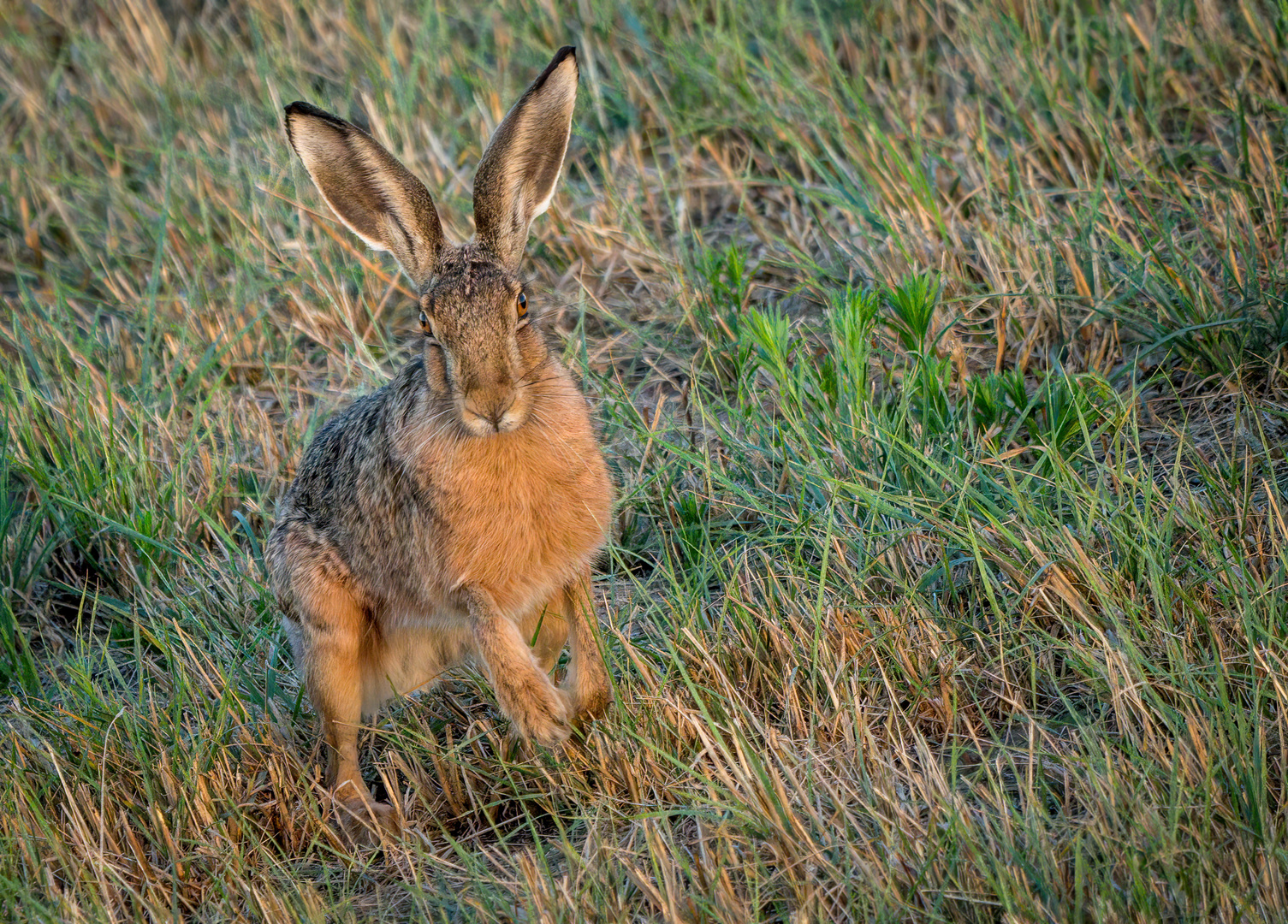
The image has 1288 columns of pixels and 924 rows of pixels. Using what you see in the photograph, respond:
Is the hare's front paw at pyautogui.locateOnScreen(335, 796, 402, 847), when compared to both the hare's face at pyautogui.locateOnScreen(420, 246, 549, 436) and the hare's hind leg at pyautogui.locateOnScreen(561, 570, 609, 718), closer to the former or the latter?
the hare's hind leg at pyautogui.locateOnScreen(561, 570, 609, 718)

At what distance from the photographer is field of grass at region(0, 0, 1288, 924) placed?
292cm

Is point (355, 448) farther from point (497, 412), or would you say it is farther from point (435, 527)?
point (497, 412)

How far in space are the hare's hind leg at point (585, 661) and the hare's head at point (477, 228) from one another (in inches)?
25.0

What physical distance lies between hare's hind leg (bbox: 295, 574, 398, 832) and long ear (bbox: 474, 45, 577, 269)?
1.17 meters

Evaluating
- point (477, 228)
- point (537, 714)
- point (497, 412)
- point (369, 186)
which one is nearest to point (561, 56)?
point (477, 228)

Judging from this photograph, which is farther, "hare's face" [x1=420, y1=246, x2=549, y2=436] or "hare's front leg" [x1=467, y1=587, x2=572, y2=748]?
"hare's front leg" [x1=467, y1=587, x2=572, y2=748]

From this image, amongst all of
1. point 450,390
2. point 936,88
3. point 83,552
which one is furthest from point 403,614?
point 936,88

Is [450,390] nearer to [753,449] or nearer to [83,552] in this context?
[753,449]

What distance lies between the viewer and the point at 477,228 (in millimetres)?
3668

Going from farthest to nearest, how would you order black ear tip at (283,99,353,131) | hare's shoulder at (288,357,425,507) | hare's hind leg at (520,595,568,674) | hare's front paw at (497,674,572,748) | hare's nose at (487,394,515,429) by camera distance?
1. hare's hind leg at (520,595,568,674)
2. hare's shoulder at (288,357,425,507)
3. black ear tip at (283,99,353,131)
4. hare's front paw at (497,674,572,748)
5. hare's nose at (487,394,515,429)

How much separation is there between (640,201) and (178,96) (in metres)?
3.10

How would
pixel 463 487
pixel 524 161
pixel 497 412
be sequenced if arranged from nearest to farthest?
pixel 497 412 < pixel 463 487 < pixel 524 161

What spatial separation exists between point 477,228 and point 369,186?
38cm

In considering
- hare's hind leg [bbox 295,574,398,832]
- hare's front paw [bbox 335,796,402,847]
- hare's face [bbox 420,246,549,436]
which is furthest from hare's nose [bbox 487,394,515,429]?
hare's front paw [bbox 335,796,402,847]
